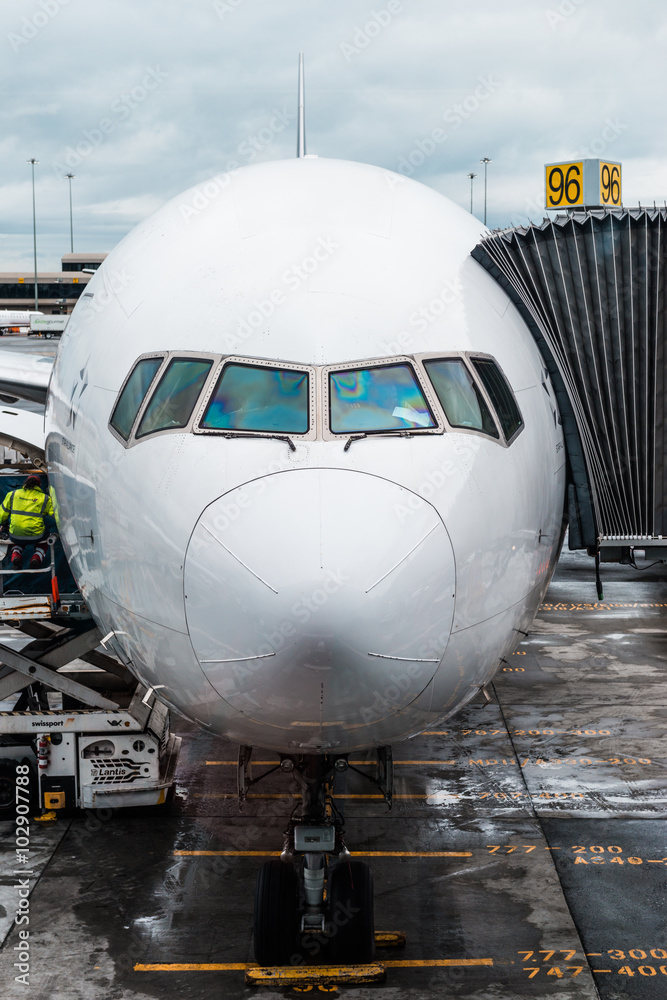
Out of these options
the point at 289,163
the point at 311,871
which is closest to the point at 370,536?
the point at 311,871

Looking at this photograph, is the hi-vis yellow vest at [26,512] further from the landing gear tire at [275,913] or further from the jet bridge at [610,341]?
the jet bridge at [610,341]

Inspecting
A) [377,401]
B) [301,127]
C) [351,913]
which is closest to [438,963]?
[351,913]

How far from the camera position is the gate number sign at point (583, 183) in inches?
1636

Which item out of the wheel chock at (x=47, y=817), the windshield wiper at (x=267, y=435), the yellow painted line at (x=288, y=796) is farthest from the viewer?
the yellow painted line at (x=288, y=796)

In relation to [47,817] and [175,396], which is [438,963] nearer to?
[47,817]

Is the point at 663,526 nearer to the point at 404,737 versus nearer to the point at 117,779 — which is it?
the point at 404,737

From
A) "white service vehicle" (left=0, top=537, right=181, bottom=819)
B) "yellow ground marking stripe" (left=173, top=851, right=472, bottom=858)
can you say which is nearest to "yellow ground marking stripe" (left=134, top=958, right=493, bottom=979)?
"yellow ground marking stripe" (left=173, top=851, right=472, bottom=858)

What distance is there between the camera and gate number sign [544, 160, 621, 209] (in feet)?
136

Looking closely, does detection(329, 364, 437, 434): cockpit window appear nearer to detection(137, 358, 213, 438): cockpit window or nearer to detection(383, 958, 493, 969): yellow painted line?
detection(137, 358, 213, 438): cockpit window

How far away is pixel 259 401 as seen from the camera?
6855 mm

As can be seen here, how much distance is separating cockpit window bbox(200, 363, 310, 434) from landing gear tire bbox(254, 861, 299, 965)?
4.00m

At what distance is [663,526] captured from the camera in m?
8.95

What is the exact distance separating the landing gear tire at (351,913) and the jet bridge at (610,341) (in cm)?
325

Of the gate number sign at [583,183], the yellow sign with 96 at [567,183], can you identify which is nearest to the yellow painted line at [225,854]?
the gate number sign at [583,183]
